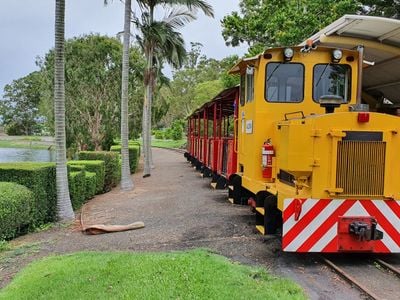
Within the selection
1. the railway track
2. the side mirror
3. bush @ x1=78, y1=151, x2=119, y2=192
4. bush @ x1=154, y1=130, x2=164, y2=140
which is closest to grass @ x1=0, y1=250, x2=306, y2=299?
the railway track

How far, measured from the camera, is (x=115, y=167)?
59.0 feet

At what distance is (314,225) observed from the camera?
622 cm

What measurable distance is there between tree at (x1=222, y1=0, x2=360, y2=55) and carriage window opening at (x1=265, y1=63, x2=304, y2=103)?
1034 centimetres

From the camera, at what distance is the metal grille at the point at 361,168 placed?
607cm

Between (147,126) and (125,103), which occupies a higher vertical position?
(125,103)

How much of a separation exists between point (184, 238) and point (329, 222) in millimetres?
2784

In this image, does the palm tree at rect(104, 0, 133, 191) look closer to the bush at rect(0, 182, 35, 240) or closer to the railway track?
the bush at rect(0, 182, 35, 240)

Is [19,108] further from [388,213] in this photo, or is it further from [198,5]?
[388,213]

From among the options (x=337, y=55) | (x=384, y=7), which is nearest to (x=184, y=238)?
(x=337, y=55)

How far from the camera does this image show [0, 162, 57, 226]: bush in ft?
31.2

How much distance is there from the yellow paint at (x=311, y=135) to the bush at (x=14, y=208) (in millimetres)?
4447

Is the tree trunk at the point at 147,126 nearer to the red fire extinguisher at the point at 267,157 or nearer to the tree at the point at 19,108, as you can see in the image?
the red fire extinguisher at the point at 267,157

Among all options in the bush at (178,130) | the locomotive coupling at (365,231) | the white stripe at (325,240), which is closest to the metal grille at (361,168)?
the locomotive coupling at (365,231)

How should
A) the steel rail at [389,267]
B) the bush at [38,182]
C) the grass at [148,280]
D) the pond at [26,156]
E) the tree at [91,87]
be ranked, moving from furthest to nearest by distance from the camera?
the pond at [26,156], the tree at [91,87], the bush at [38,182], the steel rail at [389,267], the grass at [148,280]
